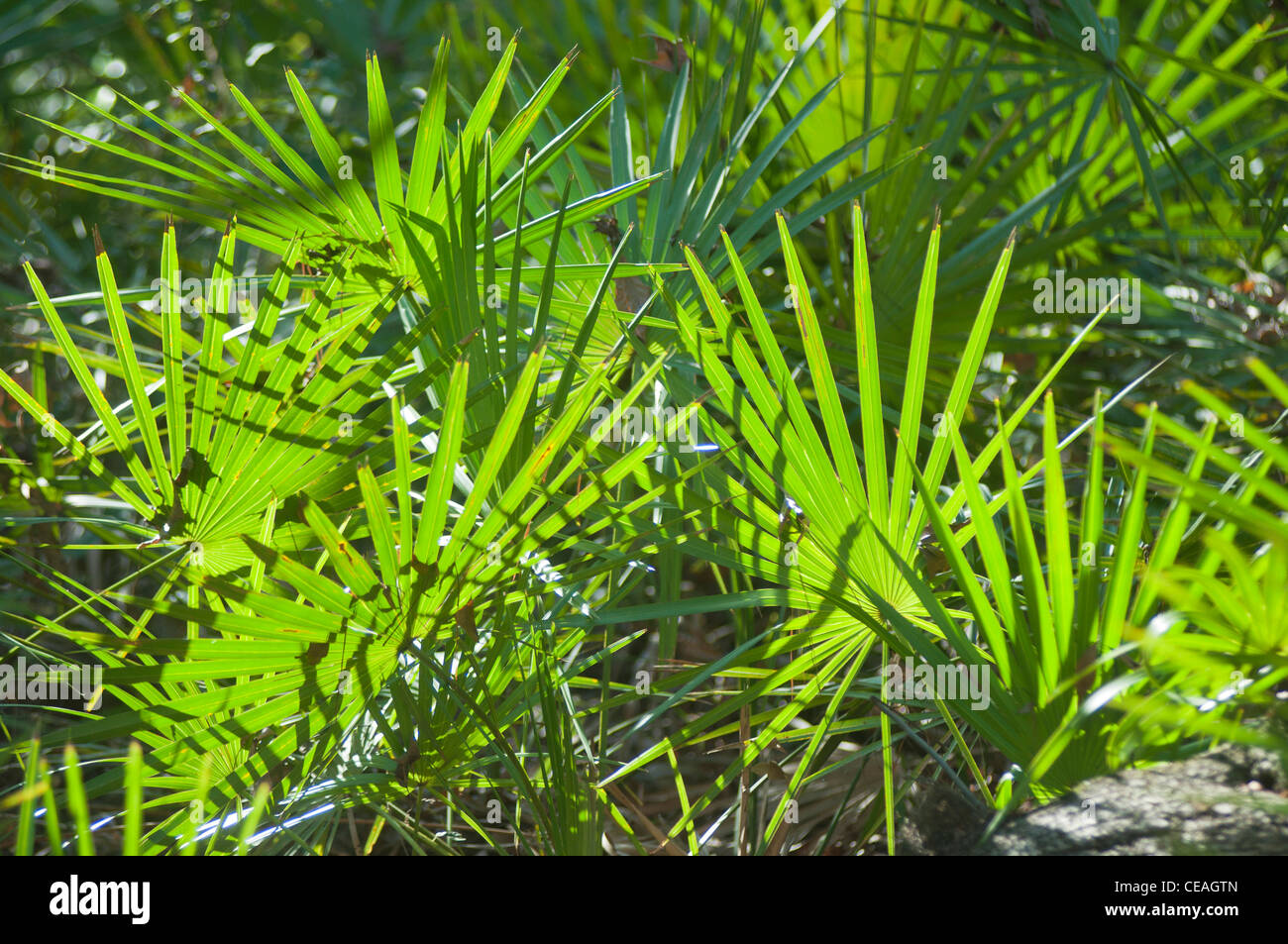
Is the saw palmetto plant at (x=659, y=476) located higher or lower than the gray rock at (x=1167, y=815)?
higher

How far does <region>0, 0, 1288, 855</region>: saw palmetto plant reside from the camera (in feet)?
2.79

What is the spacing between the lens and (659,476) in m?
1.01

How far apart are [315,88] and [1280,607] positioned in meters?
2.32

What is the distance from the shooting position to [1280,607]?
0.69 meters

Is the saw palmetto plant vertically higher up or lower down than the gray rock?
higher up

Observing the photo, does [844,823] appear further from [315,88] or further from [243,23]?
[243,23]

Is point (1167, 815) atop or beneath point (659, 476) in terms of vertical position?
beneath

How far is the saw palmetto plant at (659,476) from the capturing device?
851 millimetres

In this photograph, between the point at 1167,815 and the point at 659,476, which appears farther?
the point at 659,476
